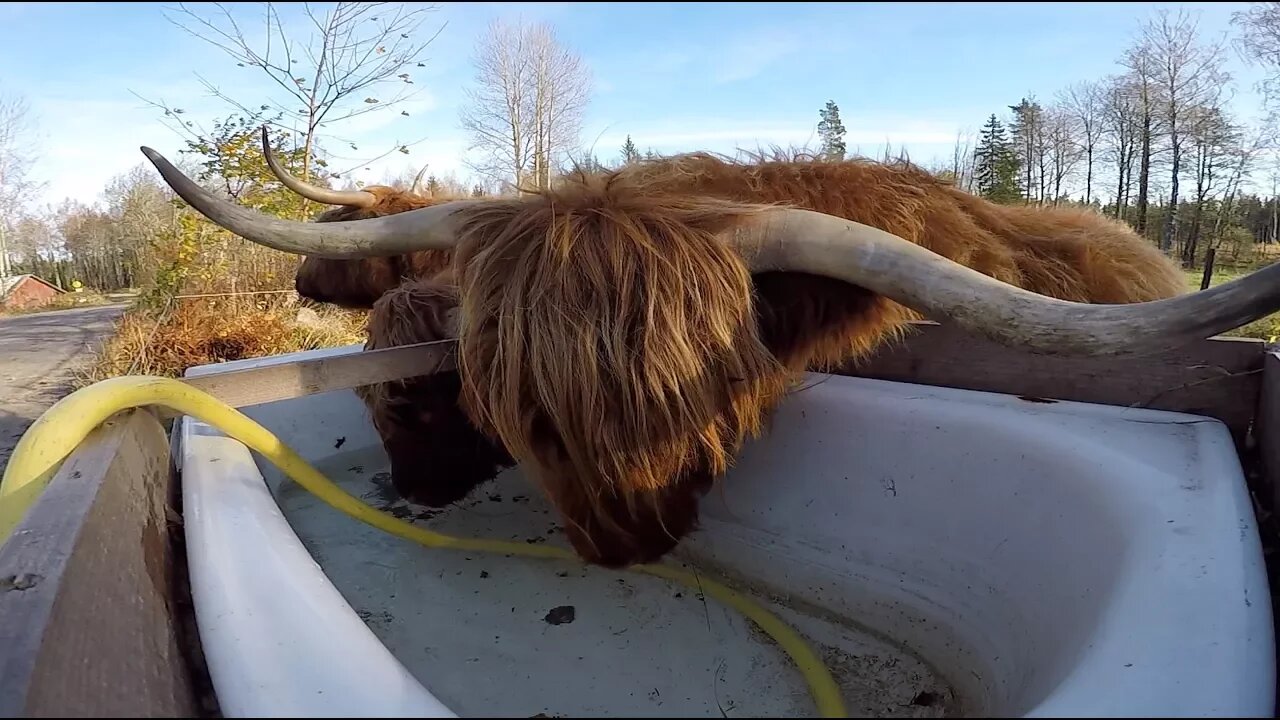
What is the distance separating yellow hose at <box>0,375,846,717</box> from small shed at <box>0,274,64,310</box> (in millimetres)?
18379

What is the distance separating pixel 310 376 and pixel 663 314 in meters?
0.95

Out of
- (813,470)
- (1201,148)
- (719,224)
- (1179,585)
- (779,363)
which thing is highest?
(1201,148)

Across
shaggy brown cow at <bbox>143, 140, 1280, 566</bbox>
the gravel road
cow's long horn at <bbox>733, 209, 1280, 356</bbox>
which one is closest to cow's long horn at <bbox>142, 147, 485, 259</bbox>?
shaggy brown cow at <bbox>143, 140, 1280, 566</bbox>

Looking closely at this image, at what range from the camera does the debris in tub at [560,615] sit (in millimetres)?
1703

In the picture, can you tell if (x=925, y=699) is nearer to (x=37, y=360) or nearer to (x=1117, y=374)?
(x=1117, y=374)

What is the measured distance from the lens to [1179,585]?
2.90 ft

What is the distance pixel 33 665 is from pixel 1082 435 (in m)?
1.62

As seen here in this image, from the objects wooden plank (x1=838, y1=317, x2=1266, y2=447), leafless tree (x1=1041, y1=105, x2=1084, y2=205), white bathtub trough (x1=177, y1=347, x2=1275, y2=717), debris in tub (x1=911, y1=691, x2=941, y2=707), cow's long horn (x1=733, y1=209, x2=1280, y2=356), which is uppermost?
leafless tree (x1=1041, y1=105, x2=1084, y2=205)

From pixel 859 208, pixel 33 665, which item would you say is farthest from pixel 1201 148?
pixel 33 665

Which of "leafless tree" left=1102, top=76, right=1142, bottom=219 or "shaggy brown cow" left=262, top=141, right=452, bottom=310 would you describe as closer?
"shaggy brown cow" left=262, top=141, right=452, bottom=310

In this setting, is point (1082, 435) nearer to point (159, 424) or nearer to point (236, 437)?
point (236, 437)

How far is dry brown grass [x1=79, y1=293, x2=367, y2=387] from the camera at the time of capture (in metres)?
6.62

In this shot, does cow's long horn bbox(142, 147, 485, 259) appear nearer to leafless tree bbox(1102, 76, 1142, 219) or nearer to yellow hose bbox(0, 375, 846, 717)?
yellow hose bbox(0, 375, 846, 717)

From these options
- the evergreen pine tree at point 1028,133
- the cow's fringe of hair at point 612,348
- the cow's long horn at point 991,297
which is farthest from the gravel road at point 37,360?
the evergreen pine tree at point 1028,133
